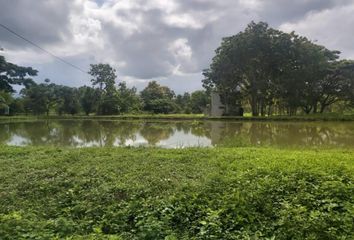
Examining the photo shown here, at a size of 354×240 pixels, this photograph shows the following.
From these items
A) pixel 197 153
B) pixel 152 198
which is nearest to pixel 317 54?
pixel 197 153

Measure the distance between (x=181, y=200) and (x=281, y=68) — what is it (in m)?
34.2

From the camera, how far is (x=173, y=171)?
6773 mm

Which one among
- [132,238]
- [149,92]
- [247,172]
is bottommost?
[132,238]

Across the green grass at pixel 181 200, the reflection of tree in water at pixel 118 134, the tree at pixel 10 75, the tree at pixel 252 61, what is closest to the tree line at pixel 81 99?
Result: the tree at pixel 10 75

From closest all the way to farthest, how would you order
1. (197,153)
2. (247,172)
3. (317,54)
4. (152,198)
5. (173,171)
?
1. (152,198)
2. (247,172)
3. (173,171)
4. (197,153)
5. (317,54)

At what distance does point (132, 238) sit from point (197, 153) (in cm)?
488

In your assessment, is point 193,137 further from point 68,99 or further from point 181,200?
point 68,99

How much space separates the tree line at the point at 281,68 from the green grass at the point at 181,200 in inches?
1198

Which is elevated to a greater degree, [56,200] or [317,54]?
[317,54]

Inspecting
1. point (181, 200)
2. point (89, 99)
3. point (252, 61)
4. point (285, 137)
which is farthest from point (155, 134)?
point (89, 99)

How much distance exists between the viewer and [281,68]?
36906 millimetres

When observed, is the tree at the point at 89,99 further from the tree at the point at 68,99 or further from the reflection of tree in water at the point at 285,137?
the reflection of tree in water at the point at 285,137

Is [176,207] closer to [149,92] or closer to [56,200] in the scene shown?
[56,200]

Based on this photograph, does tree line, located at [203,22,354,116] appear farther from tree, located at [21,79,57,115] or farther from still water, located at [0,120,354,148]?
tree, located at [21,79,57,115]
